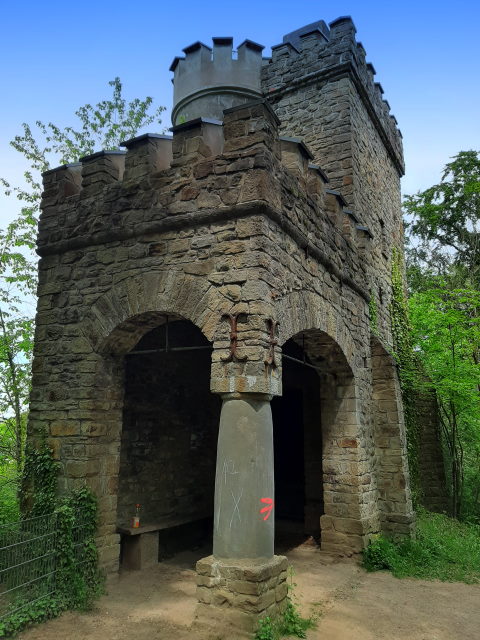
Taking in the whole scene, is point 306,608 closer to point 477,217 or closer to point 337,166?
point 337,166

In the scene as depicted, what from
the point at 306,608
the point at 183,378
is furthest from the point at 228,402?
the point at 183,378

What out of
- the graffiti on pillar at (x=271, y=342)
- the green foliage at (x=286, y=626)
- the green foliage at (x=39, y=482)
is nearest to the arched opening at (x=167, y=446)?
the green foliage at (x=39, y=482)

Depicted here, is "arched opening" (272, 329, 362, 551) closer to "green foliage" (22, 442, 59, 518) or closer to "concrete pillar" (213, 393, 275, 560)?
"concrete pillar" (213, 393, 275, 560)

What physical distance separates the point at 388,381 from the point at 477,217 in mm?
9839

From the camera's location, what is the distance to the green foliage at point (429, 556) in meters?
6.08

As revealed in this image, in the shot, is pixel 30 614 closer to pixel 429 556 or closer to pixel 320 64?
pixel 429 556

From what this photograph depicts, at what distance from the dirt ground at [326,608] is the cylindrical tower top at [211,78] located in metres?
6.48

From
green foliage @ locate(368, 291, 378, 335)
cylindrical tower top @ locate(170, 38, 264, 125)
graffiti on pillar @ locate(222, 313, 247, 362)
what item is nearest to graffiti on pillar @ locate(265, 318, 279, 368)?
graffiti on pillar @ locate(222, 313, 247, 362)

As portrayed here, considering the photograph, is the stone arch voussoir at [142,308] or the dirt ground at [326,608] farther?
the stone arch voussoir at [142,308]

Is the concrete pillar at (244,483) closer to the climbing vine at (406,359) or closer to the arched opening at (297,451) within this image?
the arched opening at (297,451)

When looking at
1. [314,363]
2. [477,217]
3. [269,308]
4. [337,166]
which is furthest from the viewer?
[477,217]

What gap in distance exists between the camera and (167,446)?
7.13 m

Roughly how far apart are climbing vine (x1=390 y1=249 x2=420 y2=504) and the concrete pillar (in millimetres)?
4725

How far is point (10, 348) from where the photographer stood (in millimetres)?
9555
